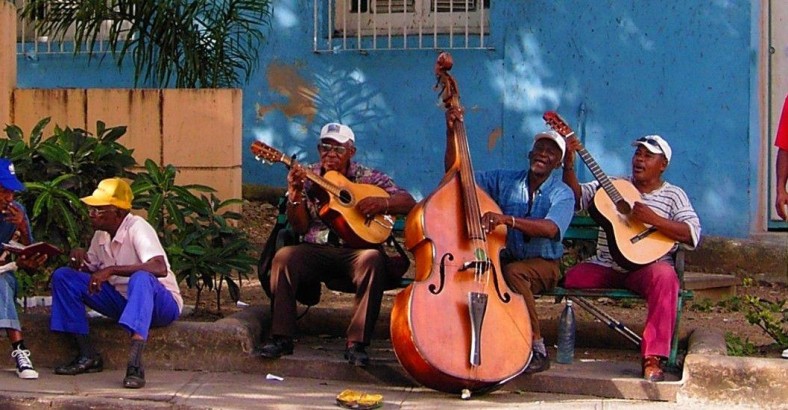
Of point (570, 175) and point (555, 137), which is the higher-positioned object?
point (555, 137)

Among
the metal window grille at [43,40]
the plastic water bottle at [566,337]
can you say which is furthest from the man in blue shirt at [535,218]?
the metal window grille at [43,40]

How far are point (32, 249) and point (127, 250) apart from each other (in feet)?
1.44

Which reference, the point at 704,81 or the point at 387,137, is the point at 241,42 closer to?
the point at 387,137

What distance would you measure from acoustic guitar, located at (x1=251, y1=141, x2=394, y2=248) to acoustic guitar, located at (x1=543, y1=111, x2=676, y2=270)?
3.37 feet

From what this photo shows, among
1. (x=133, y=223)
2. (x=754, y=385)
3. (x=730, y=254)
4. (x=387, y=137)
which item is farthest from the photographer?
(x=387, y=137)

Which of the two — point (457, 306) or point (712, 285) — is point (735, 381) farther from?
point (712, 285)

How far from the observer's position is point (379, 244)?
638 cm

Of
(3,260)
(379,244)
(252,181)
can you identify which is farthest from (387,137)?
(3,260)

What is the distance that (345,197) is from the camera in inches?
247

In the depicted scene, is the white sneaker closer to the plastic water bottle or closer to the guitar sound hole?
the guitar sound hole

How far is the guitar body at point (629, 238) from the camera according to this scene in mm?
6102

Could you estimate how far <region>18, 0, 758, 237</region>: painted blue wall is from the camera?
28.7 ft

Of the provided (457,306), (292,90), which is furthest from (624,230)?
(292,90)

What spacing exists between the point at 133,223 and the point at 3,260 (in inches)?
25.2
